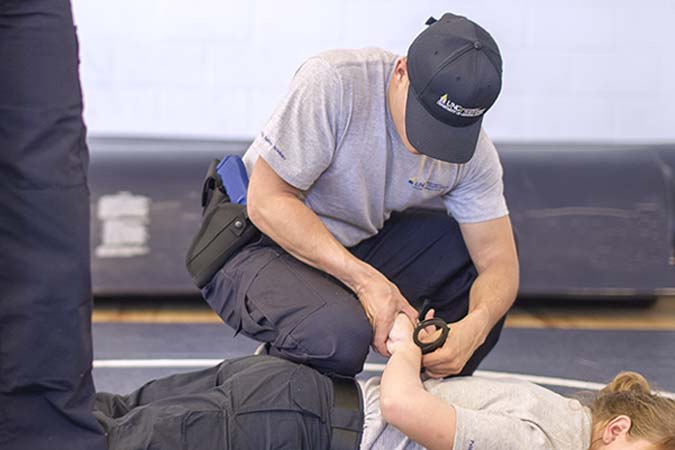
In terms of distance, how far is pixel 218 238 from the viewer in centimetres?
244

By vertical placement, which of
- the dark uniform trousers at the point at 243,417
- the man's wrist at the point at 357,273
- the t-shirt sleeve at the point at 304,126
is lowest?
the dark uniform trousers at the point at 243,417

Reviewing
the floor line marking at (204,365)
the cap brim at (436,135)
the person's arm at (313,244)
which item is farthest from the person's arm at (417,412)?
the floor line marking at (204,365)

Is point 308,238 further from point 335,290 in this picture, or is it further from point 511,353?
point 511,353

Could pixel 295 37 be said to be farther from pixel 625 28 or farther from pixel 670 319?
pixel 670 319

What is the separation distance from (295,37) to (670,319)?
2020mm

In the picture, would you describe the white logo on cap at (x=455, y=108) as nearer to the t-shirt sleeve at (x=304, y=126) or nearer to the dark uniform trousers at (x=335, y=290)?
the t-shirt sleeve at (x=304, y=126)

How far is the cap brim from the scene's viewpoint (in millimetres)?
2143

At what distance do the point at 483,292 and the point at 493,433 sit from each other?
593 millimetres

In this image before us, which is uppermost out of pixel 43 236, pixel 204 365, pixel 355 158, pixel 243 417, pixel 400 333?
pixel 43 236

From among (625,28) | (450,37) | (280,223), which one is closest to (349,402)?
(280,223)

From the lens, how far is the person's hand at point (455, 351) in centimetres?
213

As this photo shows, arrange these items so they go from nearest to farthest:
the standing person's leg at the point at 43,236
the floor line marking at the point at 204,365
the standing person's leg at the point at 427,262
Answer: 1. the standing person's leg at the point at 43,236
2. the standing person's leg at the point at 427,262
3. the floor line marking at the point at 204,365

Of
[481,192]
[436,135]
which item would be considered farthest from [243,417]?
[481,192]

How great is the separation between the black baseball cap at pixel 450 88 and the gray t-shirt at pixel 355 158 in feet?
0.53
